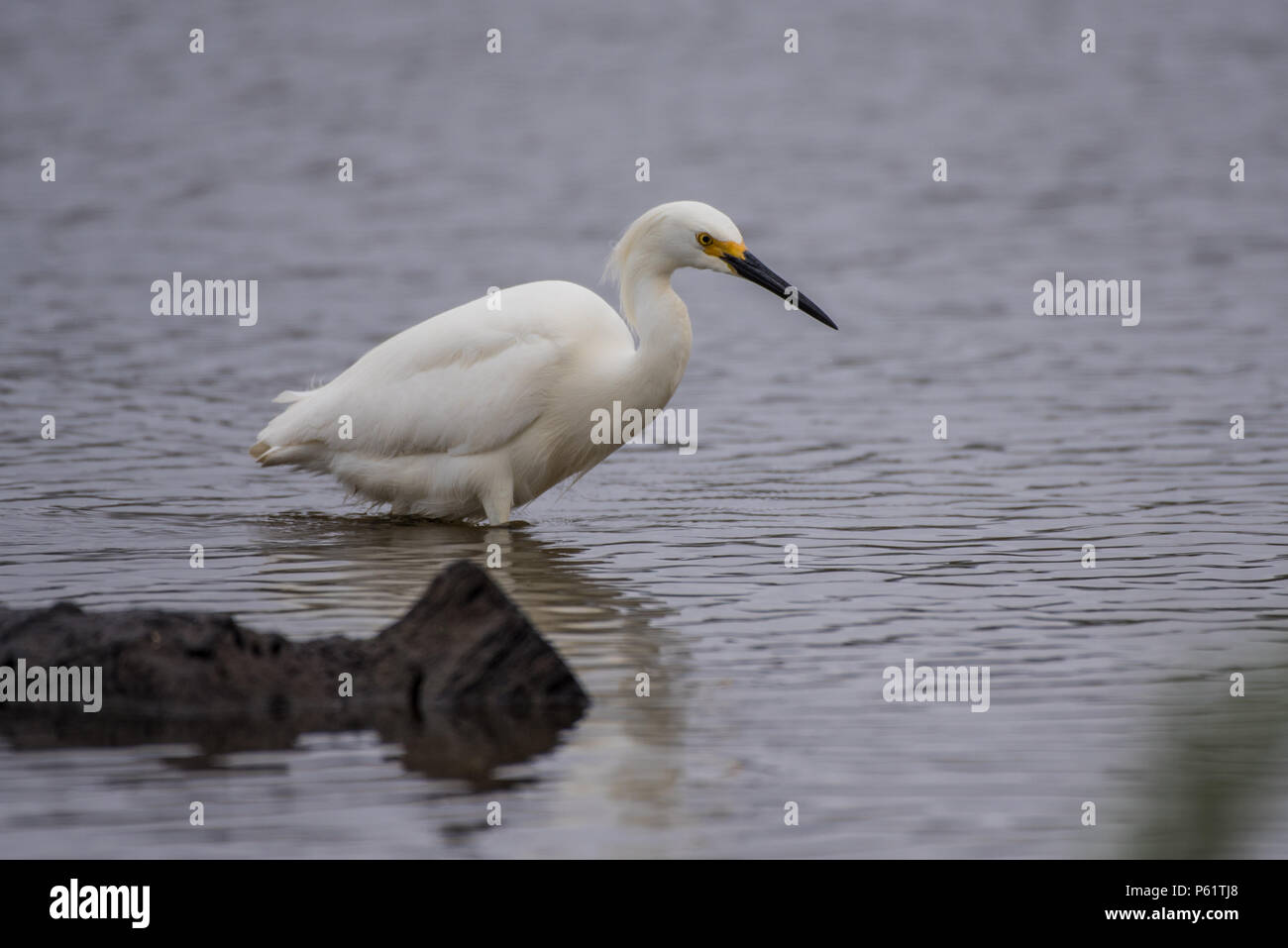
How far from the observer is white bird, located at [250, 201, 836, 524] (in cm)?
995

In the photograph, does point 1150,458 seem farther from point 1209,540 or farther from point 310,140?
point 310,140

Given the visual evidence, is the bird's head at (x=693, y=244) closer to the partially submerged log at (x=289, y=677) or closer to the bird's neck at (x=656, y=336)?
the bird's neck at (x=656, y=336)

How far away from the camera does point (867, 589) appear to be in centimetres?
884

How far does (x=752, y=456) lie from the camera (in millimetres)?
12367

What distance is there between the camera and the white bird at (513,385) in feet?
32.6

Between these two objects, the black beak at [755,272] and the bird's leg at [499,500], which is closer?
the black beak at [755,272]

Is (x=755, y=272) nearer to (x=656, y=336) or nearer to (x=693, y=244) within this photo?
(x=693, y=244)

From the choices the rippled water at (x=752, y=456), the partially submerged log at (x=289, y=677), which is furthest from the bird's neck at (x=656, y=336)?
the partially submerged log at (x=289, y=677)

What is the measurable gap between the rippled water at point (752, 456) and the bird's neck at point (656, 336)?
2.77ft

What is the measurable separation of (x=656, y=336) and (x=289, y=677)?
3.90 metres

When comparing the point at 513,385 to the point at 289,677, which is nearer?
the point at 289,677

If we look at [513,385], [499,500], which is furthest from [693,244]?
[499,500]
